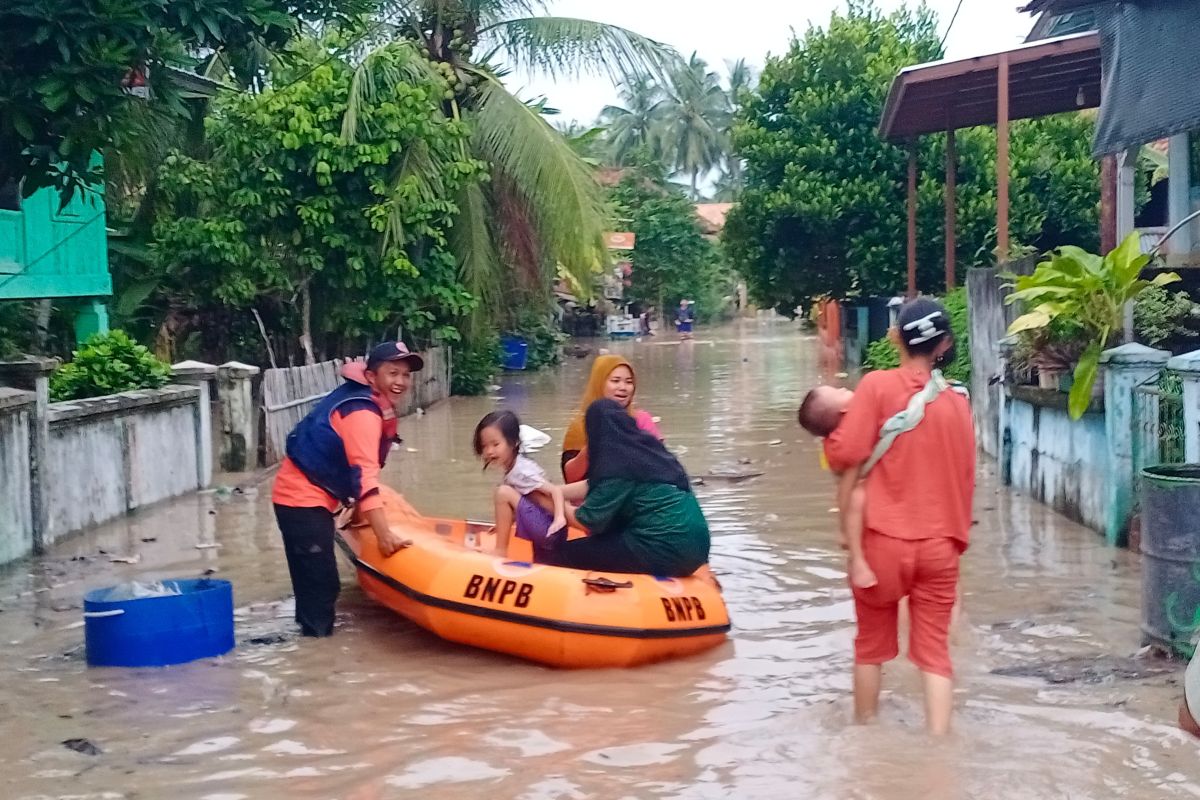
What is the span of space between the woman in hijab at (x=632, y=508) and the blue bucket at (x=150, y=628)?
188cm

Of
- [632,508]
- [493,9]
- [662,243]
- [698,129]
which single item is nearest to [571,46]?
[493,9]

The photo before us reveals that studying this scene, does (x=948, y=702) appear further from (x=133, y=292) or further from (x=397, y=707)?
(x=133, y=292)

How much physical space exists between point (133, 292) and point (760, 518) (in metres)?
10.6

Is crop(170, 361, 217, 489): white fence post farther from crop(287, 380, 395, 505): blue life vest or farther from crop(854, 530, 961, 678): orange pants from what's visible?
crop(854, 530, 961, 678): orange pants

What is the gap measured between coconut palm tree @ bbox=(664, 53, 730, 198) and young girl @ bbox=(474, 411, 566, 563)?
5939 cm

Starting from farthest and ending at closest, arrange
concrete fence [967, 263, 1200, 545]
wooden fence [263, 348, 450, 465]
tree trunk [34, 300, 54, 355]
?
tree trunk [34, 300, 54, 355]
wooden fence [263, 348, 450, 465]
concrete fence [967, 263, 1200, 545]

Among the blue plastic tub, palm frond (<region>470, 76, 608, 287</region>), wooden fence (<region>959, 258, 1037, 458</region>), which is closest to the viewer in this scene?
wooden fence (<region>959, 258, 1037, 458</region>)

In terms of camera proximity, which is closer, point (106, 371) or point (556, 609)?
point (556, 609)

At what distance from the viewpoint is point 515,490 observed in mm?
7207

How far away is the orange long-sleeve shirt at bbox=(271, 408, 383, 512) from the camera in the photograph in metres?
6.87

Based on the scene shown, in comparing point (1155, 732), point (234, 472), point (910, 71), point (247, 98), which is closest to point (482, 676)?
point (1155, 732)

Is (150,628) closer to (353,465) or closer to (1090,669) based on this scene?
(353,465)

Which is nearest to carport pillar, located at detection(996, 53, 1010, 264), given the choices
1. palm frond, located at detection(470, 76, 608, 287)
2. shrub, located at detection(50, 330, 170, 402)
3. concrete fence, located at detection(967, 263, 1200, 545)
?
concrete fence, located at detection(967, 263, 1200, 545)

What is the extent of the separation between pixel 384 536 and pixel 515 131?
1384 centimetres
